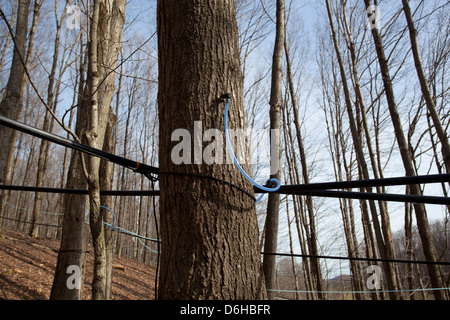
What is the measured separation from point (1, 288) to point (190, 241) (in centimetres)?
627

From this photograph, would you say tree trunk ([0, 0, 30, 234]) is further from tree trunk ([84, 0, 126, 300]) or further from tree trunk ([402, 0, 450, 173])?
tree trunk ([402, 0, 450, 173])

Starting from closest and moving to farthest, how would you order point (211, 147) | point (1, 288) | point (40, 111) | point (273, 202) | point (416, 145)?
1. point (211, 147)
2. point (273, 202)
3. point (1, 288)
4. point (416, 145)
5. point (40, 111)

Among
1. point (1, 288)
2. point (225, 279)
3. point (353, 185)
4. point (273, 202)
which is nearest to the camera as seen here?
point (225, 279)

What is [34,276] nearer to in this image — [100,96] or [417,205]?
[100,96]

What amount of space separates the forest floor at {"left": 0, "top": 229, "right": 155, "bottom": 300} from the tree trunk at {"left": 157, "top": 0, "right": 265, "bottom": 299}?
509 centimetres

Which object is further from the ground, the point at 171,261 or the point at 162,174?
the point at 162,174

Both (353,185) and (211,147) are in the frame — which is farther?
(353,185)

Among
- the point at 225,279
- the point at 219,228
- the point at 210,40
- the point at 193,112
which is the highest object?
the point at 210,40

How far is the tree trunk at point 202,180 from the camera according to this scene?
0.82m

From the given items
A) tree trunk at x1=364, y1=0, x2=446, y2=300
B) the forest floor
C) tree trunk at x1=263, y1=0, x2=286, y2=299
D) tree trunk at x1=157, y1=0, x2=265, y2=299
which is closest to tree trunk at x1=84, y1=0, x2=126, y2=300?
tree trunk at x1=157, y1=0, x2=265, y2=299

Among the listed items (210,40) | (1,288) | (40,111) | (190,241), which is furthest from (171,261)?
(40,111)

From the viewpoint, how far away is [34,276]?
6.53m
